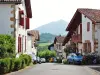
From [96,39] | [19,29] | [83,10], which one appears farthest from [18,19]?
[83,10]

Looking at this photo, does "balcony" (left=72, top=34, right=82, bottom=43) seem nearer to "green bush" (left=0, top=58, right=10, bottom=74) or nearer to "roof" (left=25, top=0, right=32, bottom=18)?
"roof" (left=25, top=0, right=32, bottom=18)

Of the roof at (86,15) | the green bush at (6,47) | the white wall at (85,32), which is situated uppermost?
the roof at (86,15)

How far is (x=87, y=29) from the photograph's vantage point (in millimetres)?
48469

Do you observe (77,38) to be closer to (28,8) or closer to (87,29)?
(87,29)

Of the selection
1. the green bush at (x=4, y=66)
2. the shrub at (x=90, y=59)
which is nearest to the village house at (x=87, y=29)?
the shrub at (x=90, y=59)

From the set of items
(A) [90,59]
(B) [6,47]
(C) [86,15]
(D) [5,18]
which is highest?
(C) [86,15]

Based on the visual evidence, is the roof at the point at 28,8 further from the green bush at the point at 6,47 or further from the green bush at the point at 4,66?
the green bush at the point at 4,66

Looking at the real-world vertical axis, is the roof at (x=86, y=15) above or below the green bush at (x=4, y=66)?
above

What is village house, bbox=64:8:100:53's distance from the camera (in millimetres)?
44938

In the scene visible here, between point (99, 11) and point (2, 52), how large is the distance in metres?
28.5

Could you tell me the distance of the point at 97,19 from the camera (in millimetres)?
45031

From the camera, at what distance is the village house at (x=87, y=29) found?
147 ft

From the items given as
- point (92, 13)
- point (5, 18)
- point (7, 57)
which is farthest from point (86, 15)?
point (7, 57)

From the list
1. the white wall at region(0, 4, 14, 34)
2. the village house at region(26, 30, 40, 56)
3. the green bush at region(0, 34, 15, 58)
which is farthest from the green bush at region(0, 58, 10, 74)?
the village house at region(26, 30, 40, 56)
